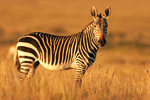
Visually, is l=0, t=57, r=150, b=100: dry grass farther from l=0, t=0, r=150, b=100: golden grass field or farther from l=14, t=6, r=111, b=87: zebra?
l=14, t=6, r=111, b=87: zebra

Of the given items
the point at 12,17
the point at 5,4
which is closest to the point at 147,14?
the point at 12,17

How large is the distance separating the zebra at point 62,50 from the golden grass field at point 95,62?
264 millimetres

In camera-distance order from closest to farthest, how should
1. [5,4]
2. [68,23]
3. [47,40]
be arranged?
[47,40], [68,23], [5,4]

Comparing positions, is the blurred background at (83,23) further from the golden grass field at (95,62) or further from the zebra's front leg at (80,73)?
the zebra's front leg at (80,73)

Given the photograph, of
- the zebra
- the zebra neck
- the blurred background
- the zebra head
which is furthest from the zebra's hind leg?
the blurred background

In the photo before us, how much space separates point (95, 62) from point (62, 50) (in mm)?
1119

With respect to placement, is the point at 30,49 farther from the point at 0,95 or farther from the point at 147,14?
the point at 147,14

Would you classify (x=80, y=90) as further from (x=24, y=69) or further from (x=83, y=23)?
(x=83, y=23)

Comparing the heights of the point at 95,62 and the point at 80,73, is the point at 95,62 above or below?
above

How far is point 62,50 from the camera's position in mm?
9008

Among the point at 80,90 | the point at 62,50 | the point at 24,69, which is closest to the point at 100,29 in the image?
the point at 62,50

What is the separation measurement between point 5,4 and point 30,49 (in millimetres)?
57565

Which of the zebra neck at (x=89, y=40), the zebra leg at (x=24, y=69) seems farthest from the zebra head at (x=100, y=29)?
the zebra leg at (x=24, y=69)

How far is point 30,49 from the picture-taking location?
8906 mm
